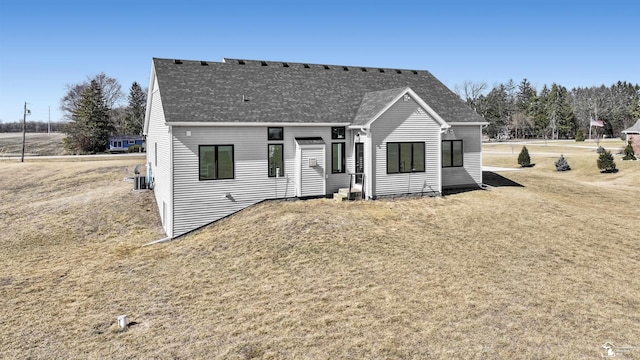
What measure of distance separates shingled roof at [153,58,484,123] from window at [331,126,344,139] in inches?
17.3

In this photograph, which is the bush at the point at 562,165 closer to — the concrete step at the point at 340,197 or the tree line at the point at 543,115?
the concrete step at the point at 340,197

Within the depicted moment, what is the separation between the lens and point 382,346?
330 inches

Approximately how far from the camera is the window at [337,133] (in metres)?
20.8

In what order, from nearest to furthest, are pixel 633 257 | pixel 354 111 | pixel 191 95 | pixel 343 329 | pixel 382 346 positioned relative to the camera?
1. pixel 382 346
2. pixel 343 329
3. pixel 633 257
4. pixel 191 95
5. pixel 354 111

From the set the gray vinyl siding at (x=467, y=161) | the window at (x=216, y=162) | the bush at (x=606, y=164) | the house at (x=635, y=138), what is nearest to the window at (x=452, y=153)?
the gray vinyl siding at (x=467, y=161)

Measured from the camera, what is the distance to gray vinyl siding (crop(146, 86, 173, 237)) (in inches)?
720

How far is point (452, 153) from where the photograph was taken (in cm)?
2306

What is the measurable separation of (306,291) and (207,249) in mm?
5805

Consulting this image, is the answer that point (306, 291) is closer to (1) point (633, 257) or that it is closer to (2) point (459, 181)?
(1) point (633, 257)

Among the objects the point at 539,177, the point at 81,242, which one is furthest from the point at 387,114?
the point at 539,177

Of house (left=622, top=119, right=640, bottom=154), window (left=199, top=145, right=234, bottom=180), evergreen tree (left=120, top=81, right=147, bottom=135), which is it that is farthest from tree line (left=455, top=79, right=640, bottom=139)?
window (left=199, top=145, right=234, bottom=180)

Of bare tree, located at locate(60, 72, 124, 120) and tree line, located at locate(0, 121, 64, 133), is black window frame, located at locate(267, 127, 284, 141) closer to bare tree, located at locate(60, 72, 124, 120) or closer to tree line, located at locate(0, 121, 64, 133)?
bare tree, located at locate(60, 72, 124, 120)

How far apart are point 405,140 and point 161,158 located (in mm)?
11775

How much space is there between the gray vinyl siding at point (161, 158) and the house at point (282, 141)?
0.05m
